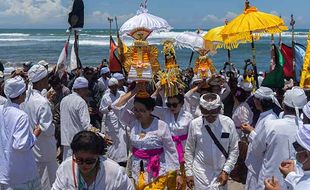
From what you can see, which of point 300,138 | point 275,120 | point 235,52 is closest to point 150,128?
point 275,120

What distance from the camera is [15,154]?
4.81m

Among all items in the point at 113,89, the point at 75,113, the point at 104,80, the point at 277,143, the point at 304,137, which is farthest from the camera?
the point at 104,80

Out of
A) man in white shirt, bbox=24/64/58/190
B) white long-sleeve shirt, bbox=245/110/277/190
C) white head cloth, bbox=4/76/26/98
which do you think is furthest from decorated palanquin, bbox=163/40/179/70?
white head cloth, bbox=4/76/26/98

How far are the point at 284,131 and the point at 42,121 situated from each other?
112 inches

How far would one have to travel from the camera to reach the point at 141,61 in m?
5.15

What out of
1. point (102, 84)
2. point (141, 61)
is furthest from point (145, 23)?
point (102, 84)

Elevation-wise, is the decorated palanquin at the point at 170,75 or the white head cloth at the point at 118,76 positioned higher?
the decorated palanquin at the point at 170,75

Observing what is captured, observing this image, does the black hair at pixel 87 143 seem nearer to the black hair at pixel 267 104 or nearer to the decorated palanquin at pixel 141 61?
the decorated palanquin at pixel 141 61

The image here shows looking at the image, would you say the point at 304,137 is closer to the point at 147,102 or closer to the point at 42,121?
the point at 147,102

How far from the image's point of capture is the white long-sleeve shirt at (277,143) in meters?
4.68

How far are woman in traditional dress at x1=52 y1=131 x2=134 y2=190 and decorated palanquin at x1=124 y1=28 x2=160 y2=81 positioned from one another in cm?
172

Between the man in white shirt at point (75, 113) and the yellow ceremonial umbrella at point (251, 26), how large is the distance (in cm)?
247

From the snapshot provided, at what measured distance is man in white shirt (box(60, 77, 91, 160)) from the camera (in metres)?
6.66

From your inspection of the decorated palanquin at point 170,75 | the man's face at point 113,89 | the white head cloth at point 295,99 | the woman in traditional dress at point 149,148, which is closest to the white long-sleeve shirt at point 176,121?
the decorated palanquin at point 170,75
